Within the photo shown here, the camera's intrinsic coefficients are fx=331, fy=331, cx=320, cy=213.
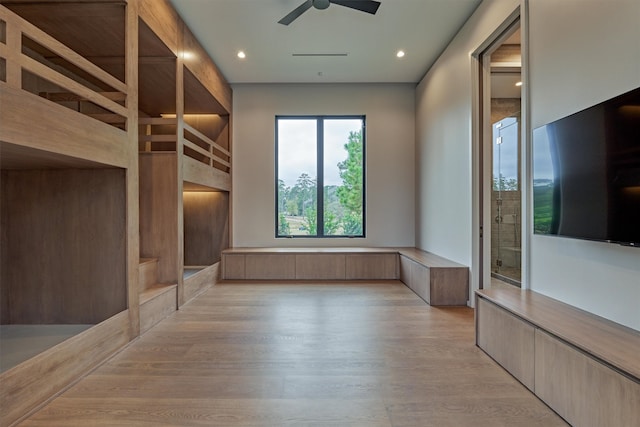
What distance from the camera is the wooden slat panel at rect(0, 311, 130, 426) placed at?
173 centimetres

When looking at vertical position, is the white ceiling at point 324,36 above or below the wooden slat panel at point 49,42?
→ above

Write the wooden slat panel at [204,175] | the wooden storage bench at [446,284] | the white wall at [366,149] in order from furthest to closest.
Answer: the white wall at [366,149]
the wooden slat panel at [204,175]
the wooden storage bench at [446,284]

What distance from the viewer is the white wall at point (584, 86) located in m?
1.86

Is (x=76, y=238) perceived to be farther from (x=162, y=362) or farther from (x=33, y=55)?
(x=33, y=55)

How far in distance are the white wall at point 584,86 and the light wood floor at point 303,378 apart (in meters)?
A: 0.75

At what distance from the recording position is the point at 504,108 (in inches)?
237

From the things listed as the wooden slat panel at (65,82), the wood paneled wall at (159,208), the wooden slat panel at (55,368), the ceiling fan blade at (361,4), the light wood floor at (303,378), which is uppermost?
the ceiling fan blade at (361,4)

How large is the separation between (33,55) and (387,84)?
16.4ft

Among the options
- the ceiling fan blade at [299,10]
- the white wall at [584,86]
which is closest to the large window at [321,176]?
the ceiling fan blade at [299,10]

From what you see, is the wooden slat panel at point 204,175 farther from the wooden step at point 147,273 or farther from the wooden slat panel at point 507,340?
the wooden slat panel at point 507,340

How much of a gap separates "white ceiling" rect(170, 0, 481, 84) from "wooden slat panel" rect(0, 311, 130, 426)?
3428 mm

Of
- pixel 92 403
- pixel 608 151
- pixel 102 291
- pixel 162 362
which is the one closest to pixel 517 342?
pixel 608 151

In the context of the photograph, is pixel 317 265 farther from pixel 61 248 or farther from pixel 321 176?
pixel 61 248

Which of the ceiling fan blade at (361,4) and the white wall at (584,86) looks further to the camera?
the ceiling fan blade at (361,4)
